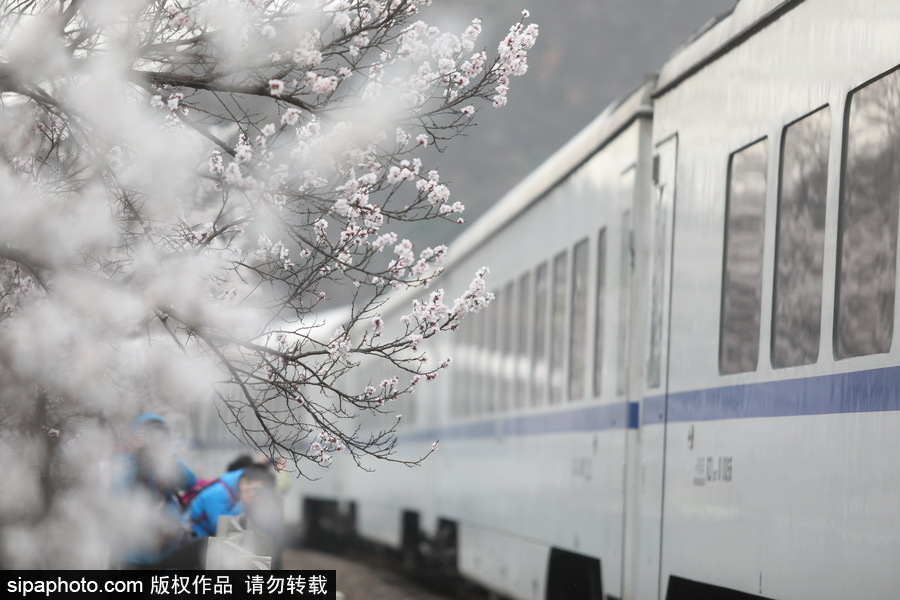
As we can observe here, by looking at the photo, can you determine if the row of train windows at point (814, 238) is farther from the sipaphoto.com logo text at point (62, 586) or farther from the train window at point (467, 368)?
the train window at point (467, 368)

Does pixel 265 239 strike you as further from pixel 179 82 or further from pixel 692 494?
pixel 692 494

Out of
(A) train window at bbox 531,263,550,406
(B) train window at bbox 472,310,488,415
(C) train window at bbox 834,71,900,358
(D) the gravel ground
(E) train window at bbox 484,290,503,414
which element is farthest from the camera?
(D) the gravel ground

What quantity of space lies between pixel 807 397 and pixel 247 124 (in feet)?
7.81

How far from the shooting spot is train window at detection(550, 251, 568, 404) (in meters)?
9.13

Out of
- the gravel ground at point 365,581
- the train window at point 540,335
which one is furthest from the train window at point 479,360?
the gravel ground at point 365,581

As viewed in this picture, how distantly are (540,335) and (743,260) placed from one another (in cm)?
413

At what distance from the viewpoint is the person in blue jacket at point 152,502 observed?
766 centimetres

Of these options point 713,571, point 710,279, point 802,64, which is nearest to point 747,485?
point 713,571

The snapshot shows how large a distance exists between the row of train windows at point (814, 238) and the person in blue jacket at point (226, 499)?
10.3 feet

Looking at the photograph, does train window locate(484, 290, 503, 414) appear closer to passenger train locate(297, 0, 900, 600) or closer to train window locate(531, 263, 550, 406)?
passenger train locate(297, 0, 900, 600)

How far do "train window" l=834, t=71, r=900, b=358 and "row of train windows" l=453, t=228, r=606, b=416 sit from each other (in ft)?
11.0

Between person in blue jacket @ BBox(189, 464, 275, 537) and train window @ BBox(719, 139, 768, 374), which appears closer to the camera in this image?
train window @ BBox(719, 139, 768, 374)

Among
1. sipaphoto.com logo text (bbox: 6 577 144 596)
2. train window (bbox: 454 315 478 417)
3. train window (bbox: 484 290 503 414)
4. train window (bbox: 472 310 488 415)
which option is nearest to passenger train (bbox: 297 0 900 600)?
train window (bbox: 484 290 503 414)

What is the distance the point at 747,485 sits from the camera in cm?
552
